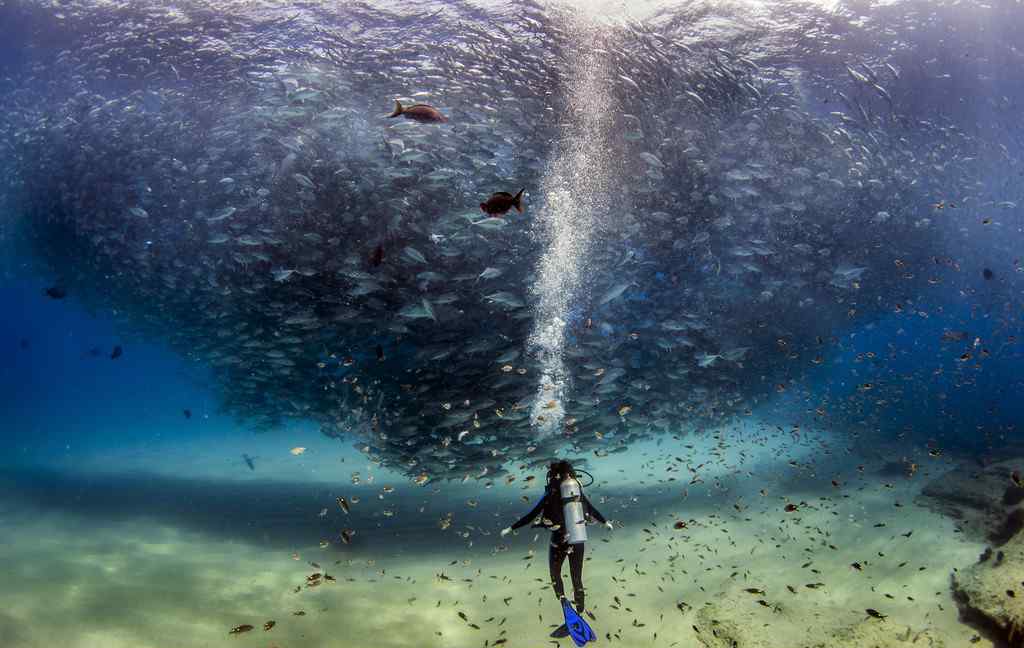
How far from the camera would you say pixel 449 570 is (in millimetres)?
10953

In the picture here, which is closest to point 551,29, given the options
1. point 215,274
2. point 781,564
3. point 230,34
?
point 230,34

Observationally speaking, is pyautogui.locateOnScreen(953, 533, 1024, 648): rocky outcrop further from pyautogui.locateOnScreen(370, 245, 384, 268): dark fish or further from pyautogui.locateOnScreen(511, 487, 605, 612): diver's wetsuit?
pyautogui.locateOnScreen(370, 245, 384, 268): dark fish

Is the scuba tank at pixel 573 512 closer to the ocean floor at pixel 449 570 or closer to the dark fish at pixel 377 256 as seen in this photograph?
the ocean floor at pixel 449 570

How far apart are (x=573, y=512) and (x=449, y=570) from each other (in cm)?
492

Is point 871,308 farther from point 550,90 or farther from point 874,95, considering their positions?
point 550,90

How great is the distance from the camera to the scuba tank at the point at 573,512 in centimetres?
734

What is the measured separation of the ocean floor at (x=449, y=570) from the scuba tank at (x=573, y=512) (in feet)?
5.73

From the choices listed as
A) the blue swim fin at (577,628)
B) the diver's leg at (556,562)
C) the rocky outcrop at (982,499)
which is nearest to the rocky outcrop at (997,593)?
the rocky outcrop at (982,499)

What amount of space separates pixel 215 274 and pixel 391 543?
9488 mm

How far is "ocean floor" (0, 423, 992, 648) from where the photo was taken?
7.43 meters

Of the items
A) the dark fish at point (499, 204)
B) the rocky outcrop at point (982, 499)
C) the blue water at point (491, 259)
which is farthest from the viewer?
the rocky outcrop at point (982, 499)

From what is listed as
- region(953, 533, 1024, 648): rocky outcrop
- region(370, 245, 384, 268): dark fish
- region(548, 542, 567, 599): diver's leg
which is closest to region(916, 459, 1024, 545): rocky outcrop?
region(953, 533, 1024, 648): rocky outcrop

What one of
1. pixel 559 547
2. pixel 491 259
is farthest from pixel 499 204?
pixel 491 259

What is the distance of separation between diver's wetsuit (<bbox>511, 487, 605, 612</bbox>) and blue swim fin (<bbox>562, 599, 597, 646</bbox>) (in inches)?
15.7
